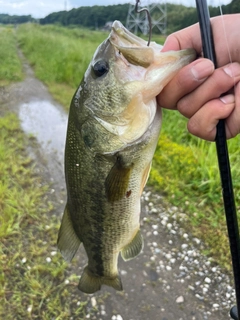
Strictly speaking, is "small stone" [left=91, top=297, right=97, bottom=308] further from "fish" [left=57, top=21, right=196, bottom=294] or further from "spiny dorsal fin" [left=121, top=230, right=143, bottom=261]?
"fish" [left=57, top=21, right=196, bottom=294]

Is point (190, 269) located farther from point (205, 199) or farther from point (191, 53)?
point (191, 53)

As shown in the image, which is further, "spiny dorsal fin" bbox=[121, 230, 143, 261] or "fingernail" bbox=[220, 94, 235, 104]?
"spiny dorsal fin" bbox=[121, 230, 143, 261]

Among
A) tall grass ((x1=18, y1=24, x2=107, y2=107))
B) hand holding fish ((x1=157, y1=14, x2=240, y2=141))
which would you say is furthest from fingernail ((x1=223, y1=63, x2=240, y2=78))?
tall grass ((x1=18, y1=24, x2=107, y2=107))

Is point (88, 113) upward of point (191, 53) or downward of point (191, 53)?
downward

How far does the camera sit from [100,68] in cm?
154

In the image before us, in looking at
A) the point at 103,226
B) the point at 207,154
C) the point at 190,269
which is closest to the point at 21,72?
the point at 207,154

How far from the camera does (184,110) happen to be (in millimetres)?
1630

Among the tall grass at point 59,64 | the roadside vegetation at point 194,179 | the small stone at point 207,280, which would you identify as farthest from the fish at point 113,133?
the tall grass at point 59,64

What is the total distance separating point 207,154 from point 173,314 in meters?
2.35

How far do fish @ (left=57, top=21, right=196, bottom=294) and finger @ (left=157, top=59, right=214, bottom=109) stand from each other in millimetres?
43

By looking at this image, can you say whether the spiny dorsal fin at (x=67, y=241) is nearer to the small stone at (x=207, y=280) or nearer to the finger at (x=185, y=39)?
the finger at (x=185, y=39)

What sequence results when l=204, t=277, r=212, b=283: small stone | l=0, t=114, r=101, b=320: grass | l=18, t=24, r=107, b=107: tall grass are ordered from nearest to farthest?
l=0, t=114, r=101, b=320: grass
l=204, t=277, r=212, b=283: small stone
l=18, t=24, r=107, b=107: tall grass

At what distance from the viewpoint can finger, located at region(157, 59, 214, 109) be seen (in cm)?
139

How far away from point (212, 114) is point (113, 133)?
443mm
